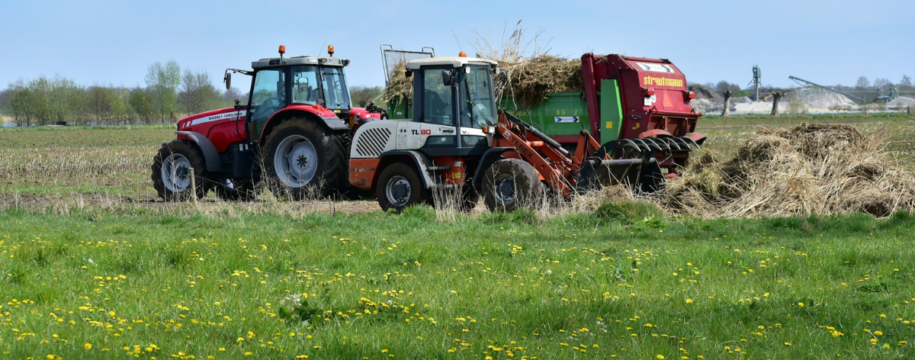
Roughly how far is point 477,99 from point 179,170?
6.79 m

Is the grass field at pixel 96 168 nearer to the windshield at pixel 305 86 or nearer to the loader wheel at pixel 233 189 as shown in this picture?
the loader wheel at pixel 233 189

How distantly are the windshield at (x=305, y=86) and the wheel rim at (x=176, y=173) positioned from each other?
2.76m

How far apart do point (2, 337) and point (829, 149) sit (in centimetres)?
1204

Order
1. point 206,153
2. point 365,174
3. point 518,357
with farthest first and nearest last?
point 206,153 < point 365,174 < point 518,357

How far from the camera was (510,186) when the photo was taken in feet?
43.5

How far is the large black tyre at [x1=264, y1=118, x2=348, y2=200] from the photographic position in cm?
1544

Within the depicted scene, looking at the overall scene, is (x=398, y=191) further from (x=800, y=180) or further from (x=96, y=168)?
(x=96, y=168)

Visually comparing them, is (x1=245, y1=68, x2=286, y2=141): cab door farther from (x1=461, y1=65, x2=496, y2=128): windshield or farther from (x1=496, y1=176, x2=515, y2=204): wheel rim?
(x1=496, y1=176, x2=515, y2=204): wheel rim

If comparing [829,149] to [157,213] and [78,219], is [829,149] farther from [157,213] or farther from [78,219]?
[78,219]

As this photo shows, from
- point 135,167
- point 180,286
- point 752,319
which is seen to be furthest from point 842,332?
point 135,167

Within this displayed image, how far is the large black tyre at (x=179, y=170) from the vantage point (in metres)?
16.9

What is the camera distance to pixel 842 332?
5.98 meters

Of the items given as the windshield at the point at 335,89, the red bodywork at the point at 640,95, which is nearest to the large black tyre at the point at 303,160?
the windshield at the point at 335,89

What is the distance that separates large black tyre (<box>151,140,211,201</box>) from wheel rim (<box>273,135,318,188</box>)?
6.00ft
